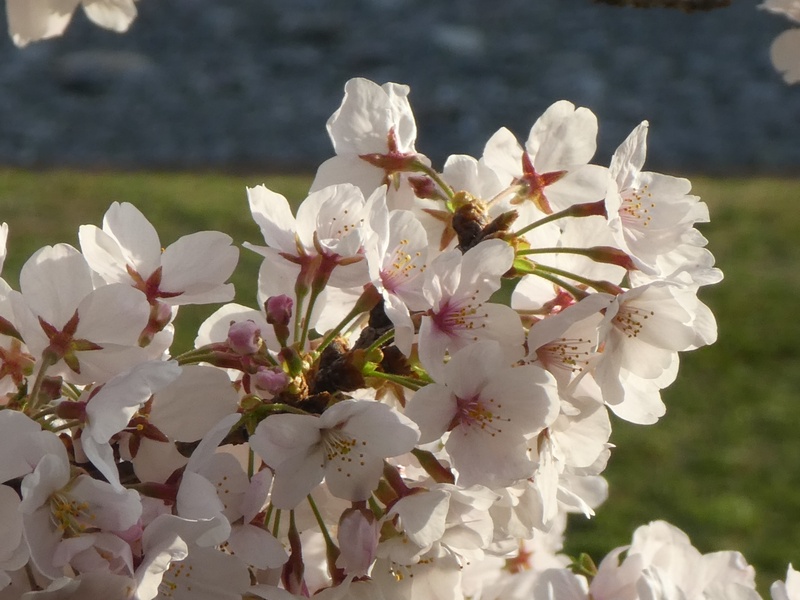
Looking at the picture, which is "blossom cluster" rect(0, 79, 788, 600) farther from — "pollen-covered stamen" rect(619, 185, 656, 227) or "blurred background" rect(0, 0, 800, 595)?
"blurred background" rect(0, 0, 800, 595)

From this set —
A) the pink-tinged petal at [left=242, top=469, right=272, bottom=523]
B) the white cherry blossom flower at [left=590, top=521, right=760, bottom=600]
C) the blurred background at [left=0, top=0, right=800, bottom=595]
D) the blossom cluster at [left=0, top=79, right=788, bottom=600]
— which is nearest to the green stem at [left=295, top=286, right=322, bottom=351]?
the blossom cluster at [left=0, top=79, right=788, bottom=600]

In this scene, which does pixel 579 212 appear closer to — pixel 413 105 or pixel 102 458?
pixel 102 458

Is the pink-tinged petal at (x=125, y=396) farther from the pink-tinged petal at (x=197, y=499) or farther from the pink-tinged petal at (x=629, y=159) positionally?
the pink-tinged petal at (x=629, y=159)

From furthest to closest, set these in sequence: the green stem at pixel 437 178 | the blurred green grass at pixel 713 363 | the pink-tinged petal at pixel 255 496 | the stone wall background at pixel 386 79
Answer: the stone wall background at pixel 386 79
the blurred green grass at pixel 713 363
the green stem at pixel 437 178
the pink-tinged petal at pixel 255 496

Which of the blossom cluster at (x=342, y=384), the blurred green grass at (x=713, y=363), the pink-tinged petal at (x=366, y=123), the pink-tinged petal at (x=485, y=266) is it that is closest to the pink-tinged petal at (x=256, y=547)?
the blossom cluster at (x=342, y=384)

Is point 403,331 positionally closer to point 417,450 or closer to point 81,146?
point 417,450
